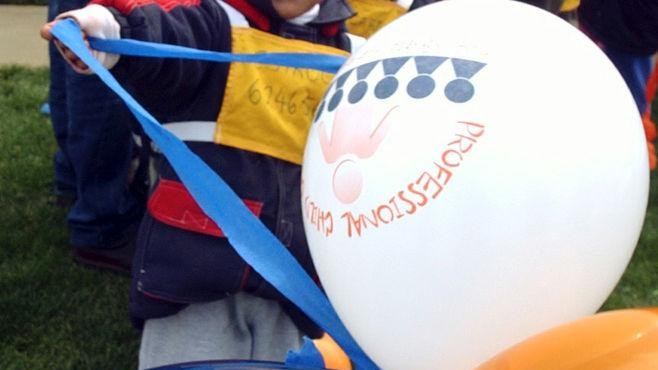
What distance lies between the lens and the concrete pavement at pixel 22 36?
16.5 feet

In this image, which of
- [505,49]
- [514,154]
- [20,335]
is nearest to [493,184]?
[514,154]

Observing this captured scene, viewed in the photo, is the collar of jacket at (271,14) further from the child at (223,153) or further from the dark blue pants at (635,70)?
the dark blue pants at (635,70)

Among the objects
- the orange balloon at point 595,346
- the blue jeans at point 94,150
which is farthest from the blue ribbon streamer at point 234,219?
the blue jeans at point 94,150

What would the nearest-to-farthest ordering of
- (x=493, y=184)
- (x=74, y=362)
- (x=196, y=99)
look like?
(x=493, y=184), (x=196, y=99), (x=74, y=362)

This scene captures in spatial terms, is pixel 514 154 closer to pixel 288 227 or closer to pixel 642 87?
pixel 288 227

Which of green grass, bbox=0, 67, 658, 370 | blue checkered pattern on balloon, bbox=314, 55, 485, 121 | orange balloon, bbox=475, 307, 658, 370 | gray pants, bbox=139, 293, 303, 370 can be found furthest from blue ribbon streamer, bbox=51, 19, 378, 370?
green grass, bbox=0, 67, 658, 370

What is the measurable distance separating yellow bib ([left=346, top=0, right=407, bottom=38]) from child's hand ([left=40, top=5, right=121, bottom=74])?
0.57 m

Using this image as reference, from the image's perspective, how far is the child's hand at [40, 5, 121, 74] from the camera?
129 centimetres

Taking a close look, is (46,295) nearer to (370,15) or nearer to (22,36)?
(370,15)

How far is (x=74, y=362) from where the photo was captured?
2.58m

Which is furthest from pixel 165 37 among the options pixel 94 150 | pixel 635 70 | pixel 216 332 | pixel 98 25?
pixel 94 150

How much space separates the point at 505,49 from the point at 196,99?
2.28 ft

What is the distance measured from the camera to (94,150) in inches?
116

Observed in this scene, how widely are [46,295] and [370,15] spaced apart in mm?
1436
